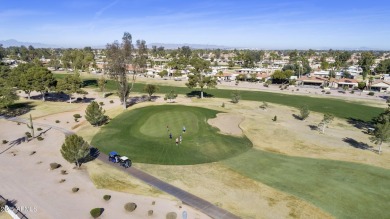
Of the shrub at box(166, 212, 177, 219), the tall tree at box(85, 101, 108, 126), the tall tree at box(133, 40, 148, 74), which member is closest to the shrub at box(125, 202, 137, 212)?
the shrub at box(166, 212, 177, 219)

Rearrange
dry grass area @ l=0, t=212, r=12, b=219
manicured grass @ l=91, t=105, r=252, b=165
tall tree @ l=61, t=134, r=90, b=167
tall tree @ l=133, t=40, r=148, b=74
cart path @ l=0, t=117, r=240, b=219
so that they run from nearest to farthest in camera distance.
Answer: dry grass area @ l=0, t=212, r=12, b=219
cart path @ l=0, t=117, r=240, b=219
tall tree @ l=61, t=134, r=90, b=167
manicured grass @ l=91, t=105, r=252, b=165
tall tree @ l=133, t=40, r=148, b=74

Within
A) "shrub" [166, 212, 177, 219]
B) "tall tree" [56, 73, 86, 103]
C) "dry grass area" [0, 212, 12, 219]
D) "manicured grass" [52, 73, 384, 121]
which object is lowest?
"manicured grass" [52, 73, 384, 121]

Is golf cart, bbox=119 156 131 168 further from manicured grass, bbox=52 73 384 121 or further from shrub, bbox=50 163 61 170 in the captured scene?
manicured grass, bbox=52 73 384 121

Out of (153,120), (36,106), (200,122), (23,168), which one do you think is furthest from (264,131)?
(36,106)

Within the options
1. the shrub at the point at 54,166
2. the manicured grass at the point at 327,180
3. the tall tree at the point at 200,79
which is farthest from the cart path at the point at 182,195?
the tall tree at the point at 200,79

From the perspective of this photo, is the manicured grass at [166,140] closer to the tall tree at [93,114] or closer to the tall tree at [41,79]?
the tall tree at [93,114]

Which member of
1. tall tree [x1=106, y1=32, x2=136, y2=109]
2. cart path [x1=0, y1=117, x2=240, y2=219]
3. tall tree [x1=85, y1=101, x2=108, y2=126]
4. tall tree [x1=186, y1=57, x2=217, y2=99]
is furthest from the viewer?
tall tree [x1=186, y1=57, x2=217, y2=99]

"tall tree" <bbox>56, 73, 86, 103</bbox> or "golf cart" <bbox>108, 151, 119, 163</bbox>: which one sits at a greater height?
"tall tree" <bbox>56, 73, 86, 103</bbox>
